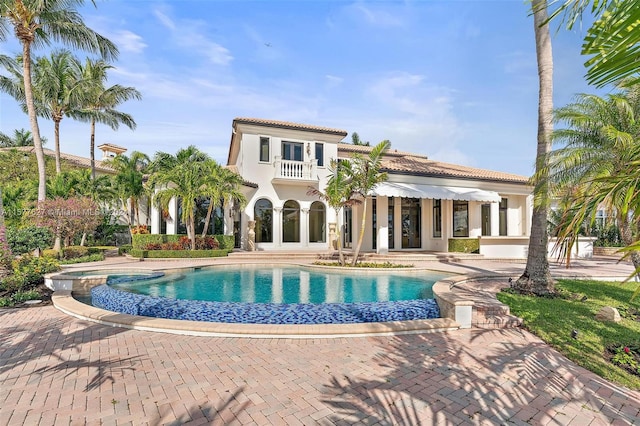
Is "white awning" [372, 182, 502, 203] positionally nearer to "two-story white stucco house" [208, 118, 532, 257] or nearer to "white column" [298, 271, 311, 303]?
"two-story white stucco house" [208, 118, 532, 257]

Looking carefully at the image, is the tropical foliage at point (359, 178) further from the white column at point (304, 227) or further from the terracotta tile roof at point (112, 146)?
the terracotta tile roof at point (112, 146)

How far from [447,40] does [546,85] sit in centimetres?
777

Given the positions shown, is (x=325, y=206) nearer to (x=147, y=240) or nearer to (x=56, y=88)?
(x=147, y=240)

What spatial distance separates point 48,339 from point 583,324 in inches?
544

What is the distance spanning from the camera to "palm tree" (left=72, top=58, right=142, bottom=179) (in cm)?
3525

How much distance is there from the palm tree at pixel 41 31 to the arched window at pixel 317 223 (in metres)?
22.0

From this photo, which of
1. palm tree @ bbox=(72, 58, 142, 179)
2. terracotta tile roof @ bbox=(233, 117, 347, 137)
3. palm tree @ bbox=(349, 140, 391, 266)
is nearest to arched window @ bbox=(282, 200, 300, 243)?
terracotta tile roof @ bbox=(233, 117, 347, 137)

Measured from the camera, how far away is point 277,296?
1370 centimetres

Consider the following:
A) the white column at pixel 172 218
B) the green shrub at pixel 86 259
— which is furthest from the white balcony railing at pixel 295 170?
the green shrub at pixel 86 259

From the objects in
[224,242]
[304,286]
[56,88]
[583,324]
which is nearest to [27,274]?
[304,286]

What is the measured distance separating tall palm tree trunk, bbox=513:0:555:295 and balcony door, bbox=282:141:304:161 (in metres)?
21.9

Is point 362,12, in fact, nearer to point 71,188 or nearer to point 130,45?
point 130,45

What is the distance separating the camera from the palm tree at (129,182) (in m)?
31.3

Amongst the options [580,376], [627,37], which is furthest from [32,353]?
[580,376]
